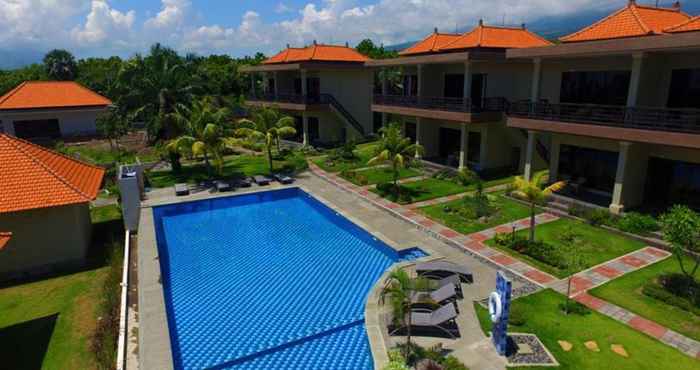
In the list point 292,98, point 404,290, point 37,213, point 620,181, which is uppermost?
point 292,98

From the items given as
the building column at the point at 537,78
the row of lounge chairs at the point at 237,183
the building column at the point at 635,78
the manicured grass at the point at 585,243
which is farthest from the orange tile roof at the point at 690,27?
the row of lounge chairs at the point at 237,183

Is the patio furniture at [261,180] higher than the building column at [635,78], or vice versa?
the building column at [635,78]

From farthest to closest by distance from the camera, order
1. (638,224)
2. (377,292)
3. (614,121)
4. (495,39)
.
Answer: (495,39) → (614,121) → (638,224) → (377,292)

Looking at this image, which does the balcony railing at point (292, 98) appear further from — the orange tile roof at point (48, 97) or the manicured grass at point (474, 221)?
the manicured grass at point (474, 221)

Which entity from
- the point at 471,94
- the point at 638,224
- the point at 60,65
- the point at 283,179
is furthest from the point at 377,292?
the point at 60,65

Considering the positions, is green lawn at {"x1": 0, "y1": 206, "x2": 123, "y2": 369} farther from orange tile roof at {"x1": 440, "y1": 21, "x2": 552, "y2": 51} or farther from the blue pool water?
orange tile roof at {"x1": 440, "y1": 21, "x2": 552, "y2": 51}

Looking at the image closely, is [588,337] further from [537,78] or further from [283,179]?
[283,179]

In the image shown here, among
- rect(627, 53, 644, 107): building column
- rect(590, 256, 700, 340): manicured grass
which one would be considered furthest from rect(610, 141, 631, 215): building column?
rect(590, 256, 700, 340): manicured grass
